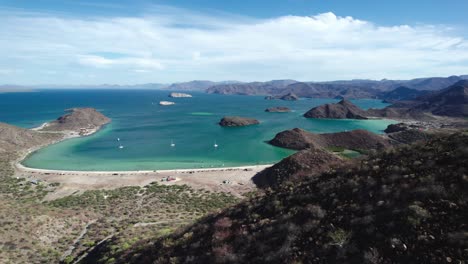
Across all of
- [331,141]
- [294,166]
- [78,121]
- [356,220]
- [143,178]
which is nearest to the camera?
[356,220]

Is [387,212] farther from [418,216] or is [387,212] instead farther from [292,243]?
[292,243]

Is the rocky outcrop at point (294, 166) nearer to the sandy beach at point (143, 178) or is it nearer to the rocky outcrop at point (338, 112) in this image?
the sandy beach at point (143, 178)

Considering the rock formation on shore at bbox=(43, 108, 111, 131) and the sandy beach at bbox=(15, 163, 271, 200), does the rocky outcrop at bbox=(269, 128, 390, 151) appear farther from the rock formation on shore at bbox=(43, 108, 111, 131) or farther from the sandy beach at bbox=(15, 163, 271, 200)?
the rock formation on shore at bbox=(43, 108, 111, 131)

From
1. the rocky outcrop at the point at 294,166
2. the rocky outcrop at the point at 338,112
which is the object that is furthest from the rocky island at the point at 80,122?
the rocky outcrop at the point at 338,112

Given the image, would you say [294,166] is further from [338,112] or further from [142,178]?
[338,112]

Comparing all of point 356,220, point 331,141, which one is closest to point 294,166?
point 331,141
